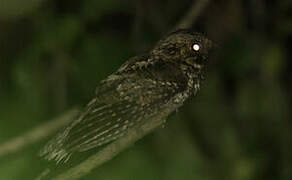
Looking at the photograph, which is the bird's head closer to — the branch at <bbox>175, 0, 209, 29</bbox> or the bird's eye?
the bird's eye

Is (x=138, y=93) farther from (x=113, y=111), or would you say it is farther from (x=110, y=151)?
(x=110, y=151)

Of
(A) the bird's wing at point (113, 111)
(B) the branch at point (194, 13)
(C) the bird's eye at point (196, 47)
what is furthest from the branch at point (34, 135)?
(B) the branch at point (194, 13)

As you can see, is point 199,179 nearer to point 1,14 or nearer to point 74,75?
point 74,75

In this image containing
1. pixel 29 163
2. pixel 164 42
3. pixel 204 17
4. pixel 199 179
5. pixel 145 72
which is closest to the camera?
pixel 29 163

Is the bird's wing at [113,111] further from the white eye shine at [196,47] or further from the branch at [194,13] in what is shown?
the branch at [194,13]

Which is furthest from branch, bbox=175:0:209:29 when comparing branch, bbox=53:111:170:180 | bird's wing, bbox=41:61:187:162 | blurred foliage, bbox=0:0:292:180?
branch, bbox=53:111:170:180

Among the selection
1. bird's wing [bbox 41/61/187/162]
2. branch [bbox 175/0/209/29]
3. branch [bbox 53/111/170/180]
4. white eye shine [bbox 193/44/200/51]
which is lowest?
branch [bbox 53/111/170/180]

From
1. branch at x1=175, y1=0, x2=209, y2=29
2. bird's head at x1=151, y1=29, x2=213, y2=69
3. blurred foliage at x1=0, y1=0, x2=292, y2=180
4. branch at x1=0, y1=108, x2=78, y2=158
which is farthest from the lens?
blurred foliage at x1=0, y1=0, x2=292, y2=180

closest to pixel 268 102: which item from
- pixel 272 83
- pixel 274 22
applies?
pixel 272 83
